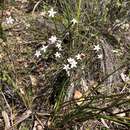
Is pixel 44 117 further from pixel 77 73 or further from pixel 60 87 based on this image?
pixel 77 73

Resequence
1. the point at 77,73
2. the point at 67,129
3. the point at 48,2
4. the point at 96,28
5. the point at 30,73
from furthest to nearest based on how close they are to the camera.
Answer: the point at 48,2 → the point at 96,28 → the point at 30,73 → the point at 77,73 → the point at 67,129

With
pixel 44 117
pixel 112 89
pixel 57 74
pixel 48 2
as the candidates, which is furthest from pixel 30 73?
pixel 48 2

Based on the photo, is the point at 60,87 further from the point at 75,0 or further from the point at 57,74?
the point at 75,0

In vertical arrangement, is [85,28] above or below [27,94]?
above

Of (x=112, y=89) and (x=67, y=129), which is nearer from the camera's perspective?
(x=67, y=129)

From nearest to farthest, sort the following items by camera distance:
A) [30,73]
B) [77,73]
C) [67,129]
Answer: [67,129] < [77,73] < [30,73]

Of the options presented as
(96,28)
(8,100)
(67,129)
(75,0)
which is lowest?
(67,129)

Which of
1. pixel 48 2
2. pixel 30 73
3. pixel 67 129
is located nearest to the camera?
pixel 67 129

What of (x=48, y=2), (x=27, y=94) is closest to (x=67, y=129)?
(x=27, y=94)

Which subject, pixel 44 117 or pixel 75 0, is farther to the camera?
pixel 75 0
